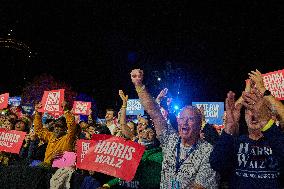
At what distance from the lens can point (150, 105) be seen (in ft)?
15.4

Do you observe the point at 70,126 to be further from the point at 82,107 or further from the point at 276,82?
the point at 82,107

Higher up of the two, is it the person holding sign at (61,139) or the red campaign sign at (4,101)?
the red campaign sign at (4,101)

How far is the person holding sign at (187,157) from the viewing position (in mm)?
3928

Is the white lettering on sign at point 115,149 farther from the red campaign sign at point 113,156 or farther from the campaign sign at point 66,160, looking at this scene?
the campaign sign at point 66,160

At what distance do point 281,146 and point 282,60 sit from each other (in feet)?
75.9

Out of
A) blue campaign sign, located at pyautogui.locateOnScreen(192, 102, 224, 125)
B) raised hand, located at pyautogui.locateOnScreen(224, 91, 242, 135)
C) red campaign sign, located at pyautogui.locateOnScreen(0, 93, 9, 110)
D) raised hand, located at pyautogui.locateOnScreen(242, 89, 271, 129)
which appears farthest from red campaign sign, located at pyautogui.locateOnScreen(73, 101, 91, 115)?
raised hand, located at pyautogui.locateOnScreen(242, 89, 271, 129)

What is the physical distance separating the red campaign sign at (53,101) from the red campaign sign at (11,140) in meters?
1.81

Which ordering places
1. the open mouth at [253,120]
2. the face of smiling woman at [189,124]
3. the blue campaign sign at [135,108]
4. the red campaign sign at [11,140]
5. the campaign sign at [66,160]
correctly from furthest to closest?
1. the blue campaign sign at [135,108]
2. the red campaign sign at [11,140]
3. the campaign sign at [66,160]
4. the face of smiling woman at [189,124]
5. the open mouth at [253,120]

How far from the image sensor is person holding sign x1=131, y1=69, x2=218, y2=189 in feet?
12.9

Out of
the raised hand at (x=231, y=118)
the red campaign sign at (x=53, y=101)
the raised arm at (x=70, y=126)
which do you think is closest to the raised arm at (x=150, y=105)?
the raised hand at (x=231, y=118)

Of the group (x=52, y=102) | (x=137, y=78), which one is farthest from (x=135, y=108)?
(x=137, y=78)

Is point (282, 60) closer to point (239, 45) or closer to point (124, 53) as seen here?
point (239, 45)

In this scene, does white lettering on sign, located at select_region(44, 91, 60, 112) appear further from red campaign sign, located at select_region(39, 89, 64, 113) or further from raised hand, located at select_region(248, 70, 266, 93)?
raised hand, located at select_region(248, 70, 266, 93)

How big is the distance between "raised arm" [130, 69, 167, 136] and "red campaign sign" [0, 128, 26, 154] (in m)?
4.34
